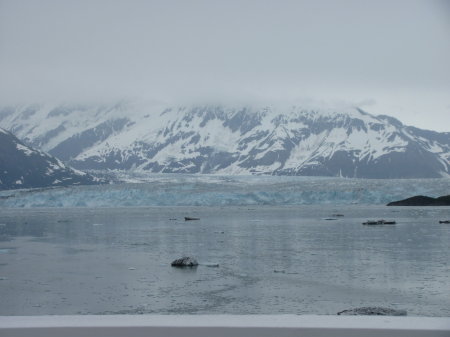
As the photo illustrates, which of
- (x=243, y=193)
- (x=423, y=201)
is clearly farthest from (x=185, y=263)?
(x=423, y=201)

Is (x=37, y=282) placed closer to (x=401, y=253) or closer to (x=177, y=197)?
(x=401, y=253)

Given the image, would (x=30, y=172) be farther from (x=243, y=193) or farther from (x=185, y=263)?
(x=185, y=263)

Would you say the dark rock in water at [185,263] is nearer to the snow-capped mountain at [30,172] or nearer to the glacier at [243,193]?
the glacier at [243,193]

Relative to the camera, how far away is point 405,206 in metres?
66.4

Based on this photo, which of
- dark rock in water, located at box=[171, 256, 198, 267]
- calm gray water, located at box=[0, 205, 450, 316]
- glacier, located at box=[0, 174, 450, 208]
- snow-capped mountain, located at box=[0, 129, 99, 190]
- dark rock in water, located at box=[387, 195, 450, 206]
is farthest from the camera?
snow-capped mountain, located at box=[0, 129, 99, 190]

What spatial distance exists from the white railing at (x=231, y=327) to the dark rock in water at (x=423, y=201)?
220ft

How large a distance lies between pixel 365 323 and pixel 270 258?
13.6 metres

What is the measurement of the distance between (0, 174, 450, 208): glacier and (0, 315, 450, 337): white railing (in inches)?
2132

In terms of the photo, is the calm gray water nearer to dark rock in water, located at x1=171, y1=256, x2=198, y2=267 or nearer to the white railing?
dark rock in water, located at x1=171, y1=256, x2=198, y2=267

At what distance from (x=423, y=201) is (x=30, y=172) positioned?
151m

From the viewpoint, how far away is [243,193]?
61.1 meters

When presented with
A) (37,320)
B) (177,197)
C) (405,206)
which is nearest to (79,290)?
(37,320)

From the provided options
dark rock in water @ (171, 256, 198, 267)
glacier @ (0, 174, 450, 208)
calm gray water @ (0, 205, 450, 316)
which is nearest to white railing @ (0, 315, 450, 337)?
calm gray water @ (0, 205, 450, 316)

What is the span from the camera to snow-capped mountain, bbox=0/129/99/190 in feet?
598
